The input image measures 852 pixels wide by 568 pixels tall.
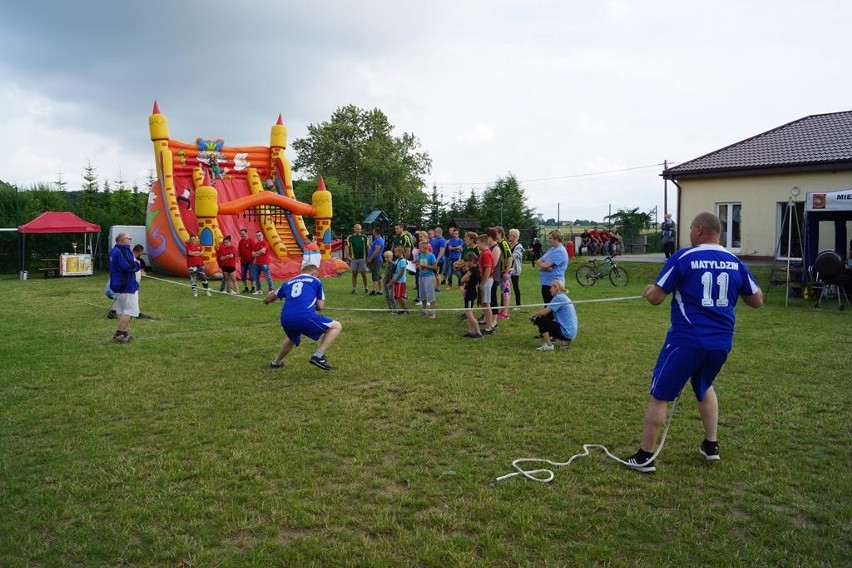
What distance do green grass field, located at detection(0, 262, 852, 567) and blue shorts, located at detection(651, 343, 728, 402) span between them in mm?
577

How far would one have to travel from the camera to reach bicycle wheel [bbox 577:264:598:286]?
18453mm

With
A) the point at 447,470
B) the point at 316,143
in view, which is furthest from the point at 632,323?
the point at 316,143

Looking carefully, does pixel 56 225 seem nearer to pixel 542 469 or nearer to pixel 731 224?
pixel 542 469

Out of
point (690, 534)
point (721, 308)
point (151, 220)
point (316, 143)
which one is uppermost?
point (316, 143)

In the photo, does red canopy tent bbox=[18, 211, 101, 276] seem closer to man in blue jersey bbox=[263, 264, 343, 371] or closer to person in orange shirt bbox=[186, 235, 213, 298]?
person in orange shirt bbox=[186, 235, 213, 298]

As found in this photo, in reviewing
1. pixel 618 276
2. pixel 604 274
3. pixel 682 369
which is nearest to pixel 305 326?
pixel 682 369

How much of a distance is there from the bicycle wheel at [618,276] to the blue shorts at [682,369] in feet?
47.0

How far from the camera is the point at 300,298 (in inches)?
286

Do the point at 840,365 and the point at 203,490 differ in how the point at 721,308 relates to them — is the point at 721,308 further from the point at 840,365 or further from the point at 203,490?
the point at 840,365

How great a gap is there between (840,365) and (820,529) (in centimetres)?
488

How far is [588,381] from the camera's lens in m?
6.96

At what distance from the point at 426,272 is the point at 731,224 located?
589 inches

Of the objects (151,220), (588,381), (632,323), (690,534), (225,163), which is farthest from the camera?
(225,163)

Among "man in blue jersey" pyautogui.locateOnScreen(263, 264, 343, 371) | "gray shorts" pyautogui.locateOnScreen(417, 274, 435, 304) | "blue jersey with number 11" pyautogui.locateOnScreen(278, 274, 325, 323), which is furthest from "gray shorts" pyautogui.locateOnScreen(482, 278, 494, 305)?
"blue jersey with number 11" pyautogui.locateOnScreen(278, 274, 325, 323)
